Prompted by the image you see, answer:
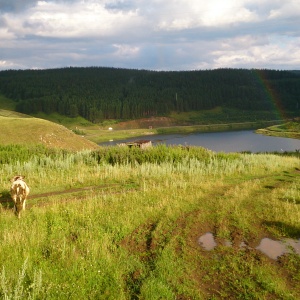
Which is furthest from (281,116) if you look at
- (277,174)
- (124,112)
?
(277,174)

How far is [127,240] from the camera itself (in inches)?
422

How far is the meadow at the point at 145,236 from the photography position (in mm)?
7844

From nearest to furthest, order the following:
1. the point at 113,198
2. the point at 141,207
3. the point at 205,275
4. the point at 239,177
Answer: the point at 205,275 → the point at 141,207 → the point at 113,198 → the point at 239,177

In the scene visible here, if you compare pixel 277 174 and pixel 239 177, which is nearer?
pixel 239 177

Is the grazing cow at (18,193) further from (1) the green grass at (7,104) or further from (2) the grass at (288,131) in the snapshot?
(1) the green grass at (7,104)

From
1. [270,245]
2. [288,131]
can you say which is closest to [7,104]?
[288,131]

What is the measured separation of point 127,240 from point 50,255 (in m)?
2.44

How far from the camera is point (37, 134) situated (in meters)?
52.0

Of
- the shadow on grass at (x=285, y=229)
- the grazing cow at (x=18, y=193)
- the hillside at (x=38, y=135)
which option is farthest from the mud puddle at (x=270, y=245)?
the hillside at (x=38, y=135)

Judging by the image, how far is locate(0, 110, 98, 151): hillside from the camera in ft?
164

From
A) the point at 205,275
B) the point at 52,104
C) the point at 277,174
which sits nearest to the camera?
the point at 205,275

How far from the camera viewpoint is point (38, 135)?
170 feet

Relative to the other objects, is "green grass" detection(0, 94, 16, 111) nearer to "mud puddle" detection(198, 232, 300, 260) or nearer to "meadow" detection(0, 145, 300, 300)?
"meadow" detection(0, 145, 300, 300)

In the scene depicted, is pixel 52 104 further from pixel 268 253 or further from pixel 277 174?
pixel 268 253
